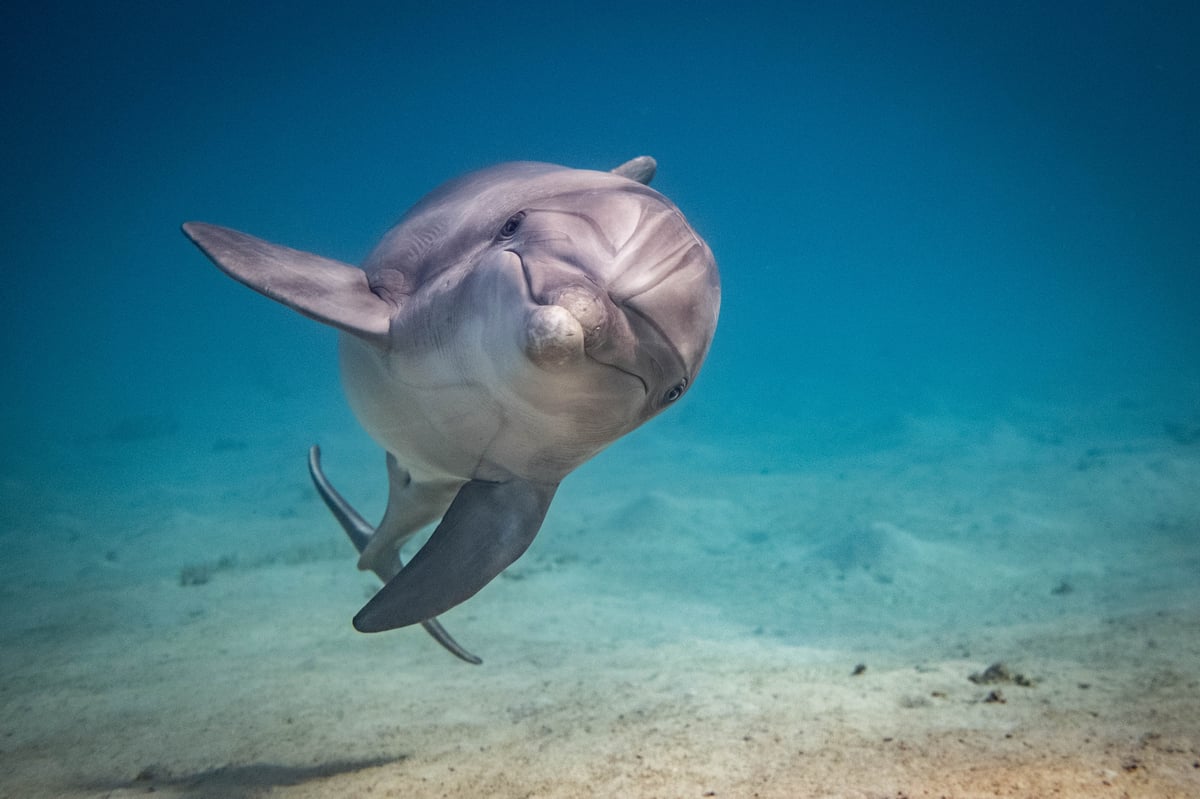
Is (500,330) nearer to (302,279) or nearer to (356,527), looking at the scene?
(302,279)

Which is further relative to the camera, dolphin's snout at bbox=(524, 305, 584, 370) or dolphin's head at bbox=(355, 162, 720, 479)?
dolphin's head at bbox=(355, 162, 720, 479)

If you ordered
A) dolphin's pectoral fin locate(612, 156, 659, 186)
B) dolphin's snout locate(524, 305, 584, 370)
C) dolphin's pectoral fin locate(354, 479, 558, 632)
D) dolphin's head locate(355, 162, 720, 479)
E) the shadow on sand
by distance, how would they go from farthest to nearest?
dolphin's pectoral fin locate(612, 156, 659, 186)
the shadow on sand
dolphin's pectoral fin locate(354, 479, 558, 632)
dolphin's head locate(355, 162, 720, 479)
dolphin's snout locate(524, 305, 584, 370)

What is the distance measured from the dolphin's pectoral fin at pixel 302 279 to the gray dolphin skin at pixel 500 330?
10 mm

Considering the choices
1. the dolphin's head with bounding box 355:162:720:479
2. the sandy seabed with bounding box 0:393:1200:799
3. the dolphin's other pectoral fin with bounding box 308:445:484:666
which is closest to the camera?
the dolphin's head with bounding box 355:162:720:479

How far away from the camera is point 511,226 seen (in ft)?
7.43

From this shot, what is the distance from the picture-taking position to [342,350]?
11.2 feet

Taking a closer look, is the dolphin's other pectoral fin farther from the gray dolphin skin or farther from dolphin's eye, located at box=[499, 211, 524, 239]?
dolphin's eye, located at box=[499, 211, 524, 239]

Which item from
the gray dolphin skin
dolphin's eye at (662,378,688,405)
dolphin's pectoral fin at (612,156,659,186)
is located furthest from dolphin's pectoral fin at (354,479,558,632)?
dolphin's pectoral fin at (612,156,659,186)

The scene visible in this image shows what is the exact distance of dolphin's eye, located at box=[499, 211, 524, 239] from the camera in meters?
2.23

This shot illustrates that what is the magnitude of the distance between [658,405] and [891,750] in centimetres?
195

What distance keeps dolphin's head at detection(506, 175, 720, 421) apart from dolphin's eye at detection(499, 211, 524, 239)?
14 mm

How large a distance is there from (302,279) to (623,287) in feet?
4.94

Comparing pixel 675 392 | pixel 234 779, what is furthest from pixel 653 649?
pixel 675 392

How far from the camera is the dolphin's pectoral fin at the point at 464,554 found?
244cm
